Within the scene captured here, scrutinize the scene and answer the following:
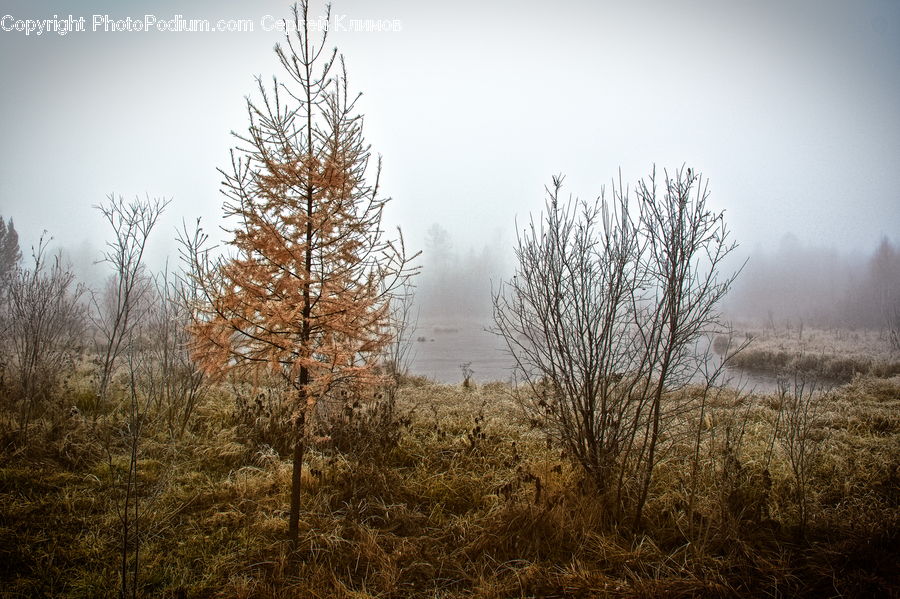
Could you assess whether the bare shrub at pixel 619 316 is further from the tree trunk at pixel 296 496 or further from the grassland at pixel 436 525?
the tree trunk at pixel 296 496

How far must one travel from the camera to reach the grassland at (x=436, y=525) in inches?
110

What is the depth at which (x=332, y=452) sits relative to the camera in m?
4.66

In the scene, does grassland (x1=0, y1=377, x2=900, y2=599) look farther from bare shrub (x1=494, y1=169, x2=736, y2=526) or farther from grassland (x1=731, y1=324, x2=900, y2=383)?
grassland (x1=731, y1=324, x2=900, y2=383)

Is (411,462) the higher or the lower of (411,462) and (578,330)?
the lower

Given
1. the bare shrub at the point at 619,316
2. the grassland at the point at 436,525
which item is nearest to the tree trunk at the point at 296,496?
the grassland at the point at 436,525

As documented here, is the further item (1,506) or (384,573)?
(1,506)

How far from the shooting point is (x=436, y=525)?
3.61 meters

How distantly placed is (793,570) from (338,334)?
3.98 m

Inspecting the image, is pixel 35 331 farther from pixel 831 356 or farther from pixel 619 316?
pixel 831 356

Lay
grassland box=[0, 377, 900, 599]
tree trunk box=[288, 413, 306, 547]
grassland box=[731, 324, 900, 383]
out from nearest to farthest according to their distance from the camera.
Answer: grassland box=[0, 377, 900, 599], tree trunk box=[288, 413, 306, 547], grassland box=[731, 324, 900, 383]

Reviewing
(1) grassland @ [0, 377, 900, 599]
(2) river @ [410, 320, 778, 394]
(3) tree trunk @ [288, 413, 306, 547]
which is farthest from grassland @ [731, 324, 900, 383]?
(3) tree trunk @ [288, 413, 306, 547]

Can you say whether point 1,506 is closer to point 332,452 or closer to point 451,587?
point 332,452

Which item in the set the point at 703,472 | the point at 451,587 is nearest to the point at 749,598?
the point at 703,472

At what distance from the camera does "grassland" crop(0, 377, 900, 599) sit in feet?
9.18
